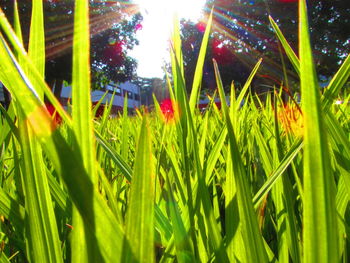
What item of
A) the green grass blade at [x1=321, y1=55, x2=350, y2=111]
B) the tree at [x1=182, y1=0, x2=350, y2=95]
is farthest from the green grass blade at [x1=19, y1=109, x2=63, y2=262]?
the tree at [x1=182, y1=0, x2=350, y2=95]

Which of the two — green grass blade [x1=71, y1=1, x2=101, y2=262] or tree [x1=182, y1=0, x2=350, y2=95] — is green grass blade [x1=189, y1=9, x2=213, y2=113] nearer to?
green grass blade [x1=71, y1=1, x2=101, y2=262]

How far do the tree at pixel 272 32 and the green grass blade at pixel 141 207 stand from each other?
32.6ft

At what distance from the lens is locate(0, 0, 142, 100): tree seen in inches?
306

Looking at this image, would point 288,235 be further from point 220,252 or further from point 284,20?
point 284,20

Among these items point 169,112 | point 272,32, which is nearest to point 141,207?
point 169,112

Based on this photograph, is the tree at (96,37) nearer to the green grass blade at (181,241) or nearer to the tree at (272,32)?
the tree at (272,32)

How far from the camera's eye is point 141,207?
0.29 ft

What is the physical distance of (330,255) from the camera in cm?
9

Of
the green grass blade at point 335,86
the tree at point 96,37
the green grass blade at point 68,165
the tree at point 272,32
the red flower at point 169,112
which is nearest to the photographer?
the green grass blade at point 68,165

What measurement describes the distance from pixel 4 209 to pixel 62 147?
0.17 meters

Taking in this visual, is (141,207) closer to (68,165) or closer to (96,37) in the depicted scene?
(68,165)

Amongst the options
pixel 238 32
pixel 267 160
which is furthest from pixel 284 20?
pixel 267 160

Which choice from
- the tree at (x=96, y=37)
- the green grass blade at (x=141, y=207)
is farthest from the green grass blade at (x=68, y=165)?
the tree at (x=96, y=37)

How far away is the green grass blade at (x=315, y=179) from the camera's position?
0.08 metres
